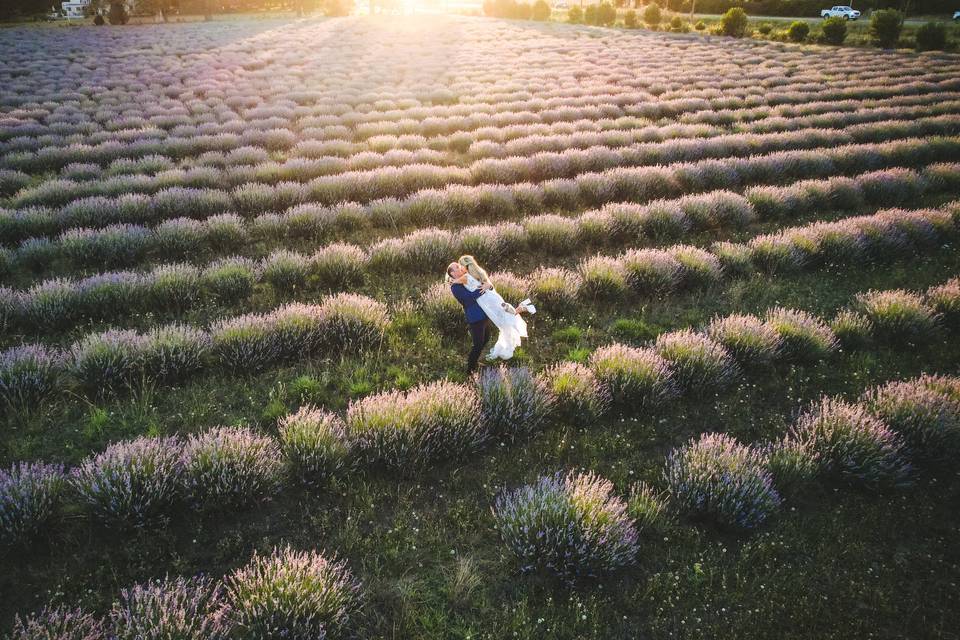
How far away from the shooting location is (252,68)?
23250 millimetres

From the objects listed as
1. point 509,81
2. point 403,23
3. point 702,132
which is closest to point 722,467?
point 702,132

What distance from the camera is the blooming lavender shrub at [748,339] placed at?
4.95 metres

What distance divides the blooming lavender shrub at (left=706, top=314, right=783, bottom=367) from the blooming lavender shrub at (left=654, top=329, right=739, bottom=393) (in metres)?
0.22

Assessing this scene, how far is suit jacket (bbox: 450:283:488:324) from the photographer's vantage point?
14.8 ft

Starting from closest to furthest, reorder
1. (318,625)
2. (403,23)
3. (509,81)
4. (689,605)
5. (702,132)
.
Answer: (318,625), (689,605), (702,132), (509,81), (403,23)

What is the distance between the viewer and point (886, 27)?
102ft

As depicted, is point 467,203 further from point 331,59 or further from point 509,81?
Result: point 331,59

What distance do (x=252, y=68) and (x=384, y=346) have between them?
24.6 m

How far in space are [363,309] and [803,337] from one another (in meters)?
4.97

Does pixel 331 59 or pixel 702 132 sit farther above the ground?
pixel 331 59

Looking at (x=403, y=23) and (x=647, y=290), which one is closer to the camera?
(x=647, y=290)

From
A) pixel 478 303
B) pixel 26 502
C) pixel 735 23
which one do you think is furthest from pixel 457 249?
pixel 735 23

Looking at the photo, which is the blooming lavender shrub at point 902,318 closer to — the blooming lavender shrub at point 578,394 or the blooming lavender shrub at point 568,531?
the blooming lavender shrub at point 578,394

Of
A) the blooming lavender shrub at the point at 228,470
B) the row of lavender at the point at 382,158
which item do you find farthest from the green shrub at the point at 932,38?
the blooming lavender shrub at the point at 228,470
